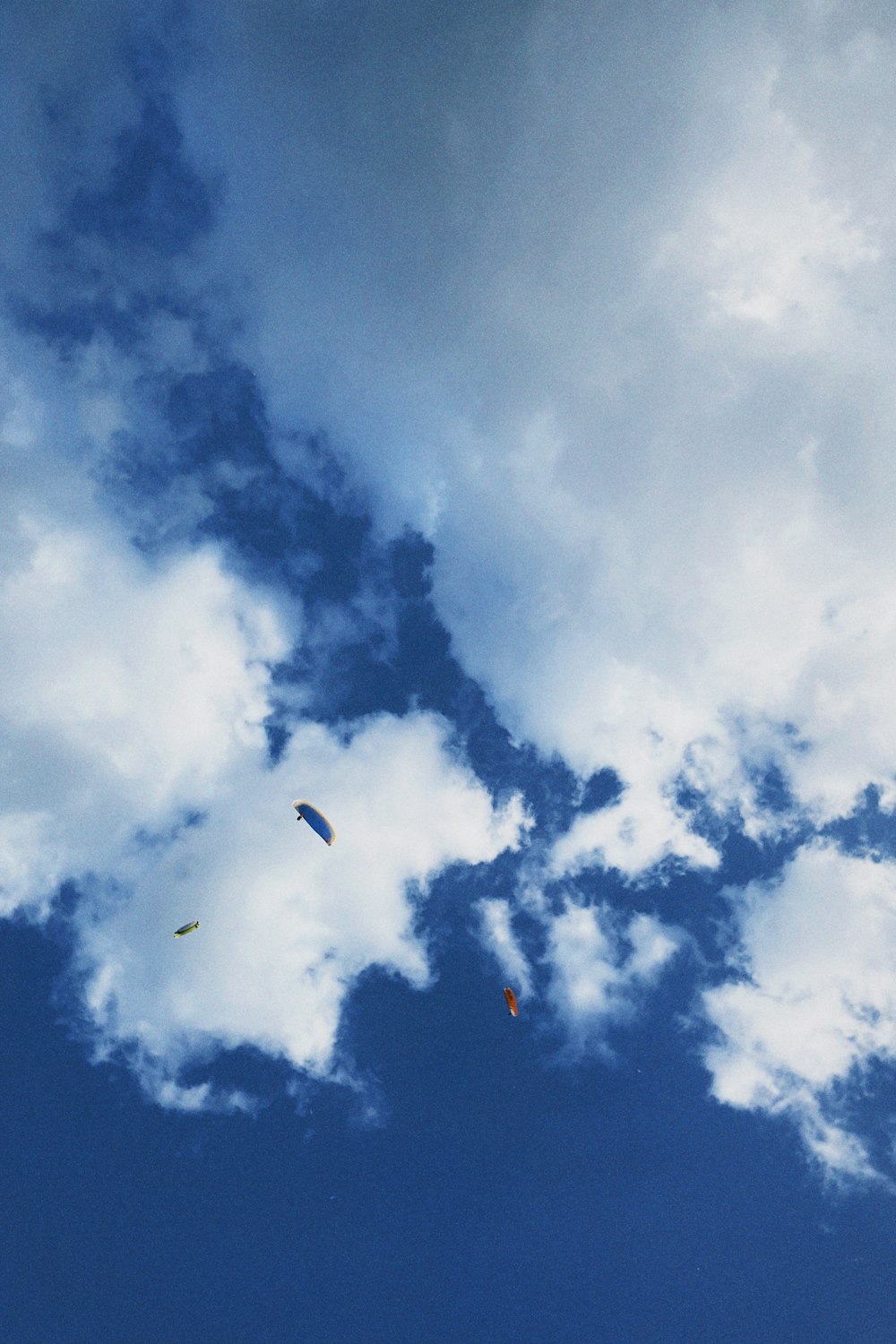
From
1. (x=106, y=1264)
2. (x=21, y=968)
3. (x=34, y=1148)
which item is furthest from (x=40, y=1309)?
(x=21, y=968)

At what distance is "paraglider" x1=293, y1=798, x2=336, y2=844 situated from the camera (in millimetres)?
75125

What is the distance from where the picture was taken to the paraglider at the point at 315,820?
2958 inches

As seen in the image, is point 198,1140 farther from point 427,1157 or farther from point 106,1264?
point 427,1157

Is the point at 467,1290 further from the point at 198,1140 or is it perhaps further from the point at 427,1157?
the point at 198,1140

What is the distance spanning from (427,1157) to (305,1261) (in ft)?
83.8

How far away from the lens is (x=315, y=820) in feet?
252

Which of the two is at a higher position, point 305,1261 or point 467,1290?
point 467,1290

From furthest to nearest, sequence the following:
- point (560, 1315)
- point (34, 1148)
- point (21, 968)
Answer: point (21, 968) < point (34, 1148) < point (560, 1315)

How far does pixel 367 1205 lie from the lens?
10931 cm

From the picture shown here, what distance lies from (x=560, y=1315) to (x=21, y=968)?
111 meters

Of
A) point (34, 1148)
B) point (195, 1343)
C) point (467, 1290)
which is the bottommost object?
point (195, 1343)

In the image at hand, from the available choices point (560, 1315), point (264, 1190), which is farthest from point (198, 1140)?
point (560, 1315)

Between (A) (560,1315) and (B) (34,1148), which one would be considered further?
(B) (34,1148)

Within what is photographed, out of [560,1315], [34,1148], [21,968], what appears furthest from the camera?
[21,968]
